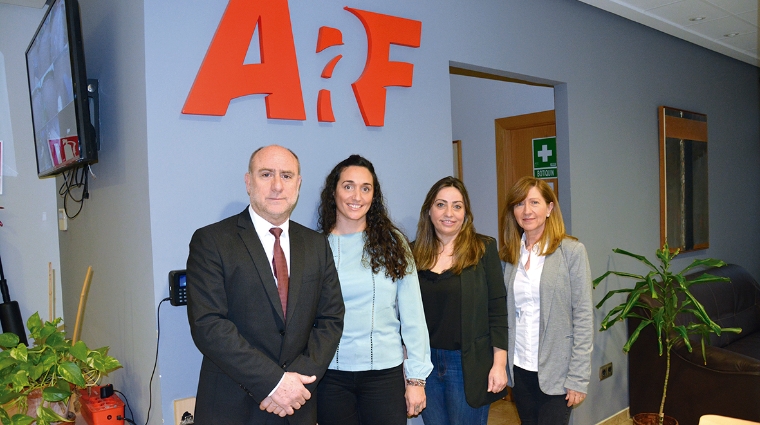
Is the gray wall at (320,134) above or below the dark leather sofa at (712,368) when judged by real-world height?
above

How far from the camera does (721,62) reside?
5.16m

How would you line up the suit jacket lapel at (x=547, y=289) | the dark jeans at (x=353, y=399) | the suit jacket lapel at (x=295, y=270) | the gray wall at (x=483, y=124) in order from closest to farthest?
1. the suit jacket lapel at (x=295, y=270)
2. the dark jeans at (x=353, y=399)
3. the suit jacket lapel at (x=547, y=289)
4. the gray wall at (x=483, y=124)

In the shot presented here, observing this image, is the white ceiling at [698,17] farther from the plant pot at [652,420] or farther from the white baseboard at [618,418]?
the white baseboard at [618,418]

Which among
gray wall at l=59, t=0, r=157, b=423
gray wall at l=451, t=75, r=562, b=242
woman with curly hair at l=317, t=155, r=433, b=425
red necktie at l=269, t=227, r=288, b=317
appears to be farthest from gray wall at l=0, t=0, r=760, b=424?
gray wall at l=451, t=75, r=562, b=242

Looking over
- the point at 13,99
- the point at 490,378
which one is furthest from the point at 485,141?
the point at 13,99

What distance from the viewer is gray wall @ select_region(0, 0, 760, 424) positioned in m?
2.01

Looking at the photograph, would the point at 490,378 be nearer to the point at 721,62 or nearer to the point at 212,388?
the point at 212,388

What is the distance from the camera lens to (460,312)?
2.16 meters

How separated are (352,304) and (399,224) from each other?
0.69 metres

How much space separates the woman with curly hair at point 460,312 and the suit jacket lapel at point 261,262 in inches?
28.4

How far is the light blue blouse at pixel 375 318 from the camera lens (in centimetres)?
199

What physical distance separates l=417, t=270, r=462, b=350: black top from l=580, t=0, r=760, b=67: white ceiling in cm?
245

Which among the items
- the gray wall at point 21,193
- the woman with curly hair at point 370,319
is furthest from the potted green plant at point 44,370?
the gray wall at point 21,193

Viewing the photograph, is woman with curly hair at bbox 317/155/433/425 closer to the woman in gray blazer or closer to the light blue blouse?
the light blue blouse
